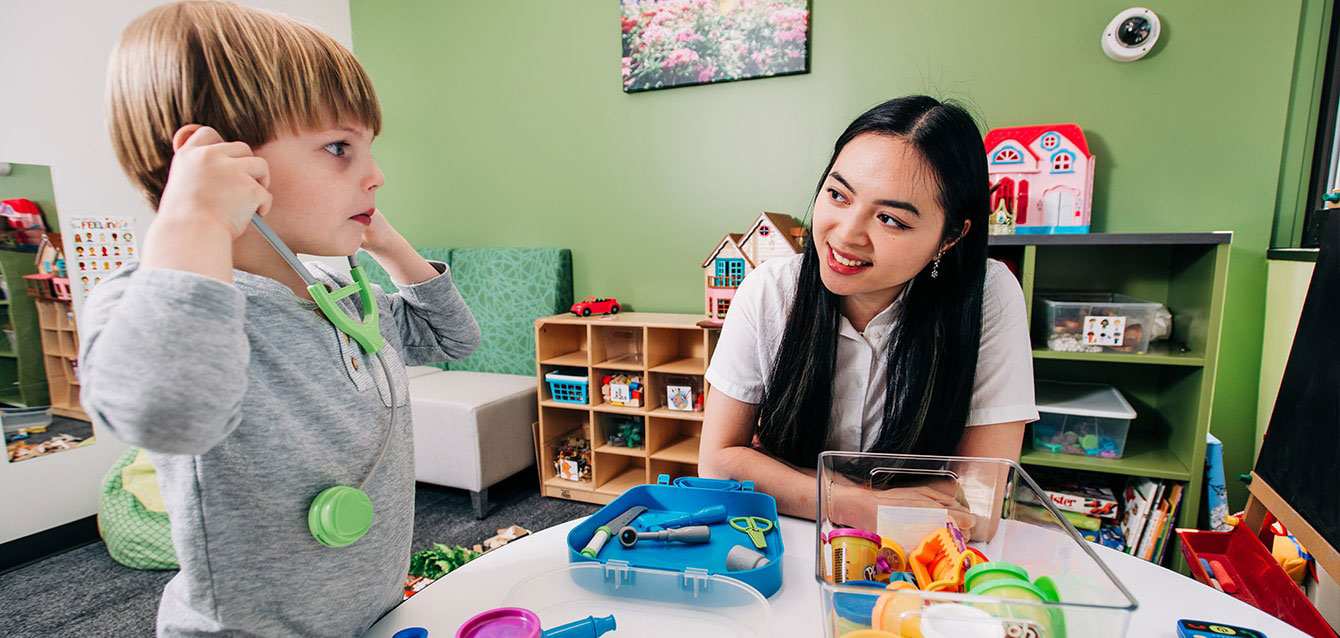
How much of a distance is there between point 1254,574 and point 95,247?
3455 millimetres

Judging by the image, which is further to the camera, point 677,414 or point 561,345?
point 561,345

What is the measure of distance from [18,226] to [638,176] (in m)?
2.15

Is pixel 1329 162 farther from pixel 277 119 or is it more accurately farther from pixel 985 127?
pixel 277 119

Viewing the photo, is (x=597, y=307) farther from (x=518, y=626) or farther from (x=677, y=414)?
(x=518, y=626)

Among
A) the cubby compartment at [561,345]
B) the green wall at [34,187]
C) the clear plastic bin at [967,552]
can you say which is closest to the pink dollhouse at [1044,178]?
the clear plastic bin at [967,552]

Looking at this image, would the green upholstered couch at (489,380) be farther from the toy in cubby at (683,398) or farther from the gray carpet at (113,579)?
the toy in cubby at (683,398)

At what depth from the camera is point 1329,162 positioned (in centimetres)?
172

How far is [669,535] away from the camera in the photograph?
2.47 feet

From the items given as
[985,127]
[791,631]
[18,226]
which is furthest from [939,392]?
[18,226]

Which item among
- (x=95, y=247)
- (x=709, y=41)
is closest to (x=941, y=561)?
(x=709, y=41)

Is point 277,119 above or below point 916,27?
below

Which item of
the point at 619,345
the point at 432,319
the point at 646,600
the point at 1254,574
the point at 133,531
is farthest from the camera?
the point at 619,345

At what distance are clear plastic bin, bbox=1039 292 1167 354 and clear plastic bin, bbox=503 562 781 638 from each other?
5.35 ft

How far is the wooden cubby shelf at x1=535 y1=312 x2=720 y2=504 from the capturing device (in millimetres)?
2373
